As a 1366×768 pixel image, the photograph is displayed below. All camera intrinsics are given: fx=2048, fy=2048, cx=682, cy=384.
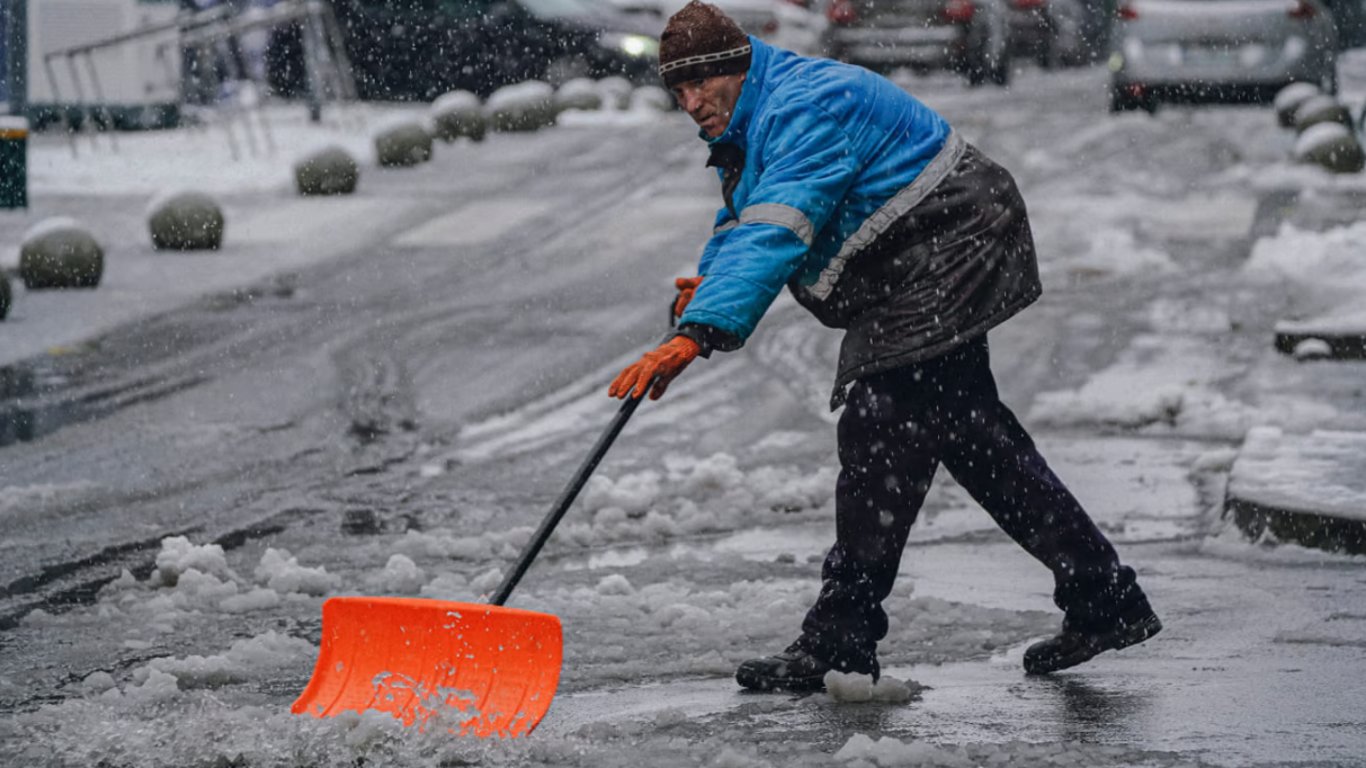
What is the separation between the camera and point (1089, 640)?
14.7 ft

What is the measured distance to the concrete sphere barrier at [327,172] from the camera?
50.4 ft

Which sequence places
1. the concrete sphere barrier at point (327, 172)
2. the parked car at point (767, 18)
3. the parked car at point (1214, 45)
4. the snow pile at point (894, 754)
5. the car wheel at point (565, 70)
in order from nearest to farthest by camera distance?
the snow pile at point (894, 754) → the concrete sphere barrier at point (327, 172) → the parked car at point (1214, 45) → the car wheel at point (565, 70) → the parked car at point (767, 18)

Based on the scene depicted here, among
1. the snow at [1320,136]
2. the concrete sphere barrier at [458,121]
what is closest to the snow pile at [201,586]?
the snow at [1320,136]

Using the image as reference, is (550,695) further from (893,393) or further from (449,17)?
(449,17)

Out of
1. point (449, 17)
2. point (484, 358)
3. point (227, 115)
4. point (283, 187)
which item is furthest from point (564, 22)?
point (484, 358)

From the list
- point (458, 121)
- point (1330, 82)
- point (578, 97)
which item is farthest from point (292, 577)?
point (1330, 82)

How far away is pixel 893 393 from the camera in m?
4.31

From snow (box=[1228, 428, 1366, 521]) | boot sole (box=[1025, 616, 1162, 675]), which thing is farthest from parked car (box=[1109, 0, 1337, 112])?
boot sole (box=[1025, 616, 1162, 675])

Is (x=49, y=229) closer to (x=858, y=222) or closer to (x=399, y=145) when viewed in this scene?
(x=399, y=145)

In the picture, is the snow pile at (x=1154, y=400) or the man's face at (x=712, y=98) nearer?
the man's face at (x=712, y=98)

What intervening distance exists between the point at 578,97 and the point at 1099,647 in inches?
653

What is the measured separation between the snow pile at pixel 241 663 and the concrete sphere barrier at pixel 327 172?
35.5 ft

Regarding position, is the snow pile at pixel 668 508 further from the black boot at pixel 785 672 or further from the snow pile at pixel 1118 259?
the snow pile at pixel 1118 259

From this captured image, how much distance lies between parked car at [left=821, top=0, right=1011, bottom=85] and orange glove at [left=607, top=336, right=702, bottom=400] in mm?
18678
